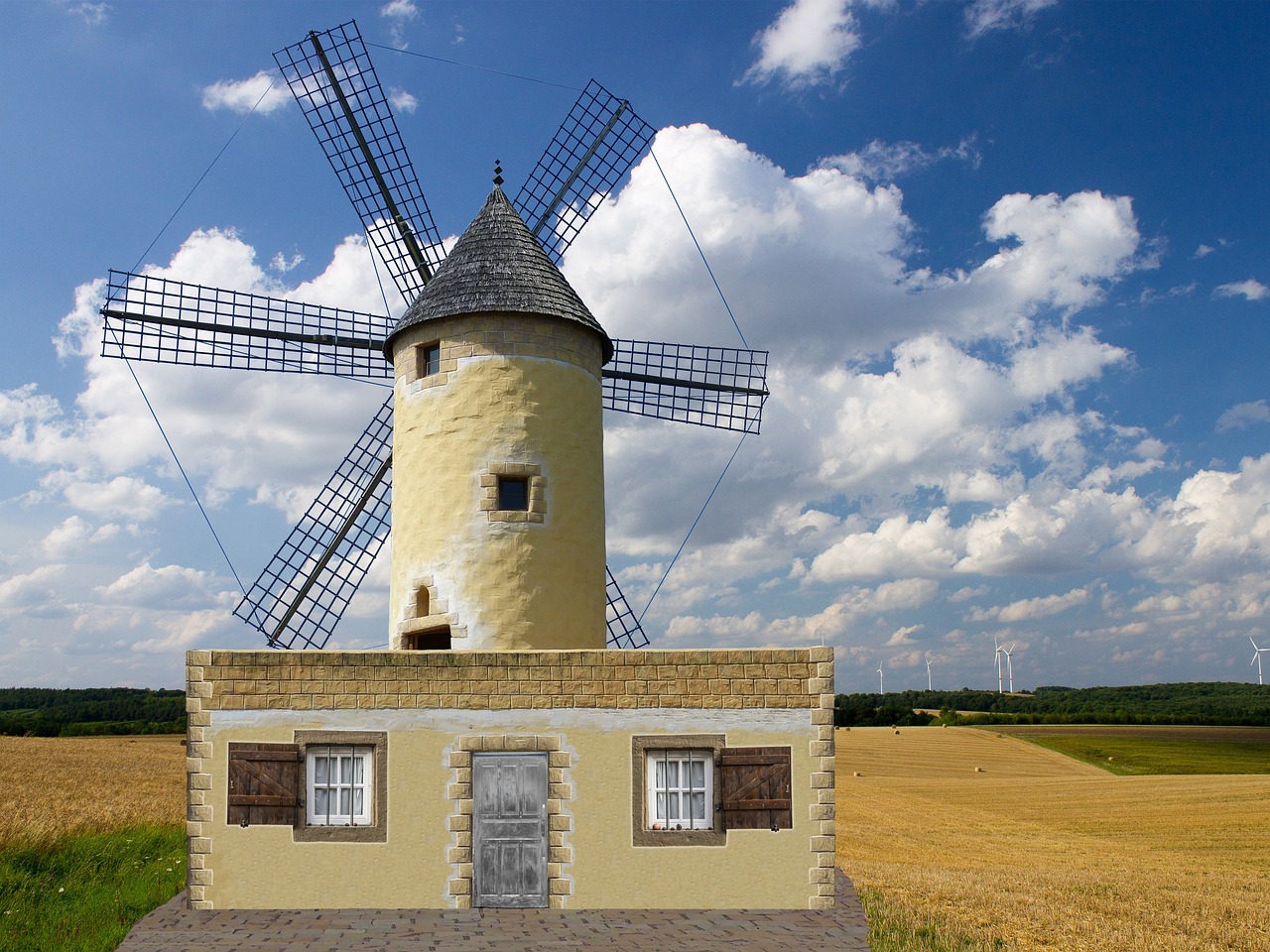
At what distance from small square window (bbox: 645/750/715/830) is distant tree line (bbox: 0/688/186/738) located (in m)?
46.0

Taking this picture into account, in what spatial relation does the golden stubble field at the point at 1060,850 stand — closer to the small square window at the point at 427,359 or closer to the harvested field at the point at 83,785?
the small square window at the point at 427,359

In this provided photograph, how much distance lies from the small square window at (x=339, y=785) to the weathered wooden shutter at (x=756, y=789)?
447 cm

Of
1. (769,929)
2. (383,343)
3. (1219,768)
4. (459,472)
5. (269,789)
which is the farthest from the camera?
(1219,768)

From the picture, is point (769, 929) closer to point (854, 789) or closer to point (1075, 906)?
point (1075, 906)

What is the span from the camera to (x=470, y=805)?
13.1 metres

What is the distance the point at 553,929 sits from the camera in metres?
11.9

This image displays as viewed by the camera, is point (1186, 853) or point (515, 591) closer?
point (515, 591)

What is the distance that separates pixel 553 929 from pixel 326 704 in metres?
4.03

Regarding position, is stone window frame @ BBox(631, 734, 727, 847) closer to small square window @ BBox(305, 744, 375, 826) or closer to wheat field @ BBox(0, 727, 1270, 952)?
wheat field @ BBox(0, 727, 1270, 952)

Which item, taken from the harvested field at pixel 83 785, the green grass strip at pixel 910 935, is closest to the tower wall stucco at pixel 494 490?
the green grass strip at pixel 910 935

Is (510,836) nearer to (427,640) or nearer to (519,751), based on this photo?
(519,751)

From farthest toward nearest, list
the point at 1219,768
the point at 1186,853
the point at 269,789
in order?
1. the point at 1219,768
2. the point at 1186,853
3. the point at 269,789

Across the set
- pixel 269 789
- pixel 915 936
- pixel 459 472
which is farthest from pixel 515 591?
pixel 915 936

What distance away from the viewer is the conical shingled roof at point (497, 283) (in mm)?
16438
